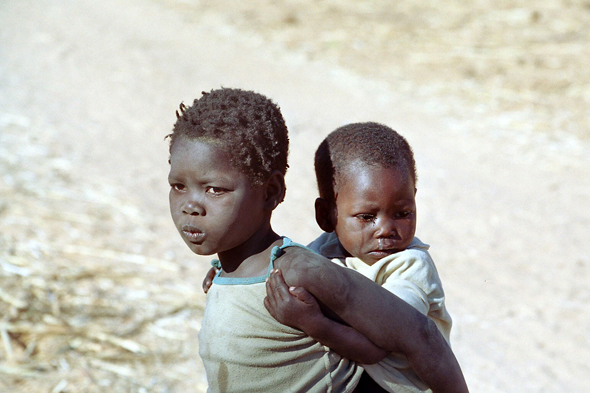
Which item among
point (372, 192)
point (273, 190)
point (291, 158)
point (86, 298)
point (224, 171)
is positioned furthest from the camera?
point (291, 158)

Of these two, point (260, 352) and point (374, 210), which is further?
point (374, 210)

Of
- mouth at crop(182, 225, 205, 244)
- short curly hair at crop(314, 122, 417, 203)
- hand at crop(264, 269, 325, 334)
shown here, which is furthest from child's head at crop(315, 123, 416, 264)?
mouth at crop(182, 225, 205, 244)

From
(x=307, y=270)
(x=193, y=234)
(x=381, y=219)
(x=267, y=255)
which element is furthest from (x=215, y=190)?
(x=381, y=219)

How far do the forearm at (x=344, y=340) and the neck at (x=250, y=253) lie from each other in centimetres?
26

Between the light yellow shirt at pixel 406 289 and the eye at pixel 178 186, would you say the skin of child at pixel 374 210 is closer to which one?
the light yellow shirt at pixel 406 289

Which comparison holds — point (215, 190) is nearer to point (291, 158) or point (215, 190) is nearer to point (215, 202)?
point (215, 202)

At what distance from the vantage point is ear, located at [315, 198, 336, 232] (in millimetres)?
2344

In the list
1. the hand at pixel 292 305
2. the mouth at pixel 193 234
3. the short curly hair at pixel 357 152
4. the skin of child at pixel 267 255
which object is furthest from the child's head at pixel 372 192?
the mouth at pixel 193 234

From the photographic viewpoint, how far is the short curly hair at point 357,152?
2225 millimetres

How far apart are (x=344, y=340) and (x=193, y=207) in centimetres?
56

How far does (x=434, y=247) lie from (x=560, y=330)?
1455 mm

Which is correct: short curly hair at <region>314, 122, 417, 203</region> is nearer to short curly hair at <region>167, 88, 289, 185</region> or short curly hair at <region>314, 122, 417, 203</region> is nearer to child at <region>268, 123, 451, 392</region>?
child at <region>268, 123, 451, 392</region>

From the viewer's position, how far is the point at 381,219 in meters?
2.20

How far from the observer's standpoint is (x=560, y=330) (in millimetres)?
5035
